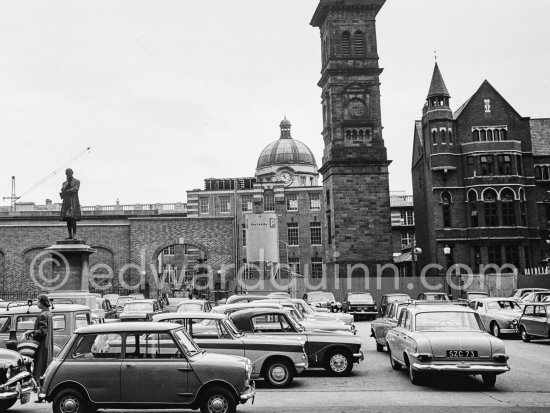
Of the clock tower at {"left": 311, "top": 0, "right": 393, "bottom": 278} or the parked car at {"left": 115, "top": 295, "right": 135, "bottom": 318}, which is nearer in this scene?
the parked car at {"left": 115, "top": 295, "right": 135, "bottom": 318}

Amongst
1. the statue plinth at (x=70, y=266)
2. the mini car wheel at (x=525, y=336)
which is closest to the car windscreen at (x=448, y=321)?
the mini car wheel at (x=525, y=336)

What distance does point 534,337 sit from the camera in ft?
73.2

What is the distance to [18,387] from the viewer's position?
10531 mm

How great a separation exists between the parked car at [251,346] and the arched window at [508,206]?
4228cm

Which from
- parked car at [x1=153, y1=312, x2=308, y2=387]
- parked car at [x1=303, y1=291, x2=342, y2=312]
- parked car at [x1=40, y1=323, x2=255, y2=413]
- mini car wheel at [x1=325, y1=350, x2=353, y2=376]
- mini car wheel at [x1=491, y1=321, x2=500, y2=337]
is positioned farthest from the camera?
parked car at [x1=303, y1=291, x2=342, y2=312]

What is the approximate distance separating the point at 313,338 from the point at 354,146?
38.9m

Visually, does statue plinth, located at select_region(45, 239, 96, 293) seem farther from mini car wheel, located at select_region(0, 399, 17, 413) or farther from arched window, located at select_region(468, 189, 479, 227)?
arched window, located at select_region(468, 189, 479, 227)

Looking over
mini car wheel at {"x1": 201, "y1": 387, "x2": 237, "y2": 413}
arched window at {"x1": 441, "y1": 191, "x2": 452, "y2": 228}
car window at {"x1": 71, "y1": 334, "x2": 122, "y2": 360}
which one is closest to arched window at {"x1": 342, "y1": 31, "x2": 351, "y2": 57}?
arched window at {"x1": 441, "y1": 191, "x2": 452, "y2": 228}

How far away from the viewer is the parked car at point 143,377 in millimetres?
9945

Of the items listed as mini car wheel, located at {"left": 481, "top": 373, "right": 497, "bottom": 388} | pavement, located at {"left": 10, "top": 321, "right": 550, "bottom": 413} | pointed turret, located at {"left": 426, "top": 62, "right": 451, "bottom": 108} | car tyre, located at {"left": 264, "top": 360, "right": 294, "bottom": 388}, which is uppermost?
pointed turret, located at {"left": 426, "top": 62, "right": 451, "bottom": 108}

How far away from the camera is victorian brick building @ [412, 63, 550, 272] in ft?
171

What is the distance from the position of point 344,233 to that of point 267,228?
40.4ft

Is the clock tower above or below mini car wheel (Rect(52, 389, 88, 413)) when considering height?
above

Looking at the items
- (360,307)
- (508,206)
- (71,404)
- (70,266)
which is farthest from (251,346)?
(508,206)
